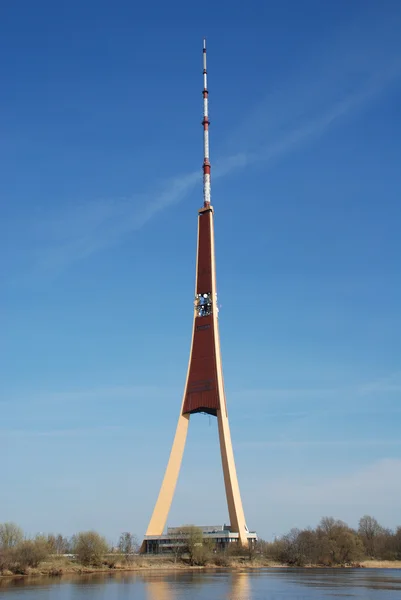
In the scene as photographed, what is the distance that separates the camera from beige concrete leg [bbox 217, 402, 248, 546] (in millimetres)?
36094

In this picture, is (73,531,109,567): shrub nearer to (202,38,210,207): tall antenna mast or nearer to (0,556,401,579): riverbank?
(0,556,401,579): riverbank

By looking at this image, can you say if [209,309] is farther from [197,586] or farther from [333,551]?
[197,586]

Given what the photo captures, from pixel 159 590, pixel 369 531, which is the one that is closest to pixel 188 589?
pixel 159 590

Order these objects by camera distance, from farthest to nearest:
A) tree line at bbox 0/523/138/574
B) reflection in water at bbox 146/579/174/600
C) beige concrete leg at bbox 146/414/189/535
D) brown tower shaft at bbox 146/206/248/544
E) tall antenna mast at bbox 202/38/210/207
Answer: tall antenna mast at bbox 202/38/210/207 → beige concrete leg at bbox 146/414/189/535 → brown tower shaft at bbox 146/206/248/544 → tree line at bbox 0/523/138/574 → reflection in water at bbox 146/579/174/600

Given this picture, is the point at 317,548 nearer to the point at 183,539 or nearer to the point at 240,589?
the point at 183,539

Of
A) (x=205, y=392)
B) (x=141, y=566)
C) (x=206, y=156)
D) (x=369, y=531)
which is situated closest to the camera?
→ (x=141, y=566)

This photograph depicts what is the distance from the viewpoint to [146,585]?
22.7m

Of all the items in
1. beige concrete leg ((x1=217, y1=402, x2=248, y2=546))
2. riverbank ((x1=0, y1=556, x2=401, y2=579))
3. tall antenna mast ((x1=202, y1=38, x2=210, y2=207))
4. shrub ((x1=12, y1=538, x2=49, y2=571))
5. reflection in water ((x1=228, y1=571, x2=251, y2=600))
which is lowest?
reflection in water ((x1=228, y1=571, x2=251, y2=600))

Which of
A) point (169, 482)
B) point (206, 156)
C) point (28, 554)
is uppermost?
point (206, 156)

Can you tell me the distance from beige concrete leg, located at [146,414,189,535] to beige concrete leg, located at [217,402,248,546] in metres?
2.99

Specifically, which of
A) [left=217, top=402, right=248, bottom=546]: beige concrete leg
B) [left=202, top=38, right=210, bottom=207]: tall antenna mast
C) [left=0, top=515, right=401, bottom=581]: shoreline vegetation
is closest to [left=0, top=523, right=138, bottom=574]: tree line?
[left=0, top=515, right=401, bottom=581]: shoreline vegetation

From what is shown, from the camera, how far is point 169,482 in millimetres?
38500

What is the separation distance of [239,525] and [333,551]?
1016cm

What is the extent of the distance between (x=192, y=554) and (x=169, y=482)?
5.01m
